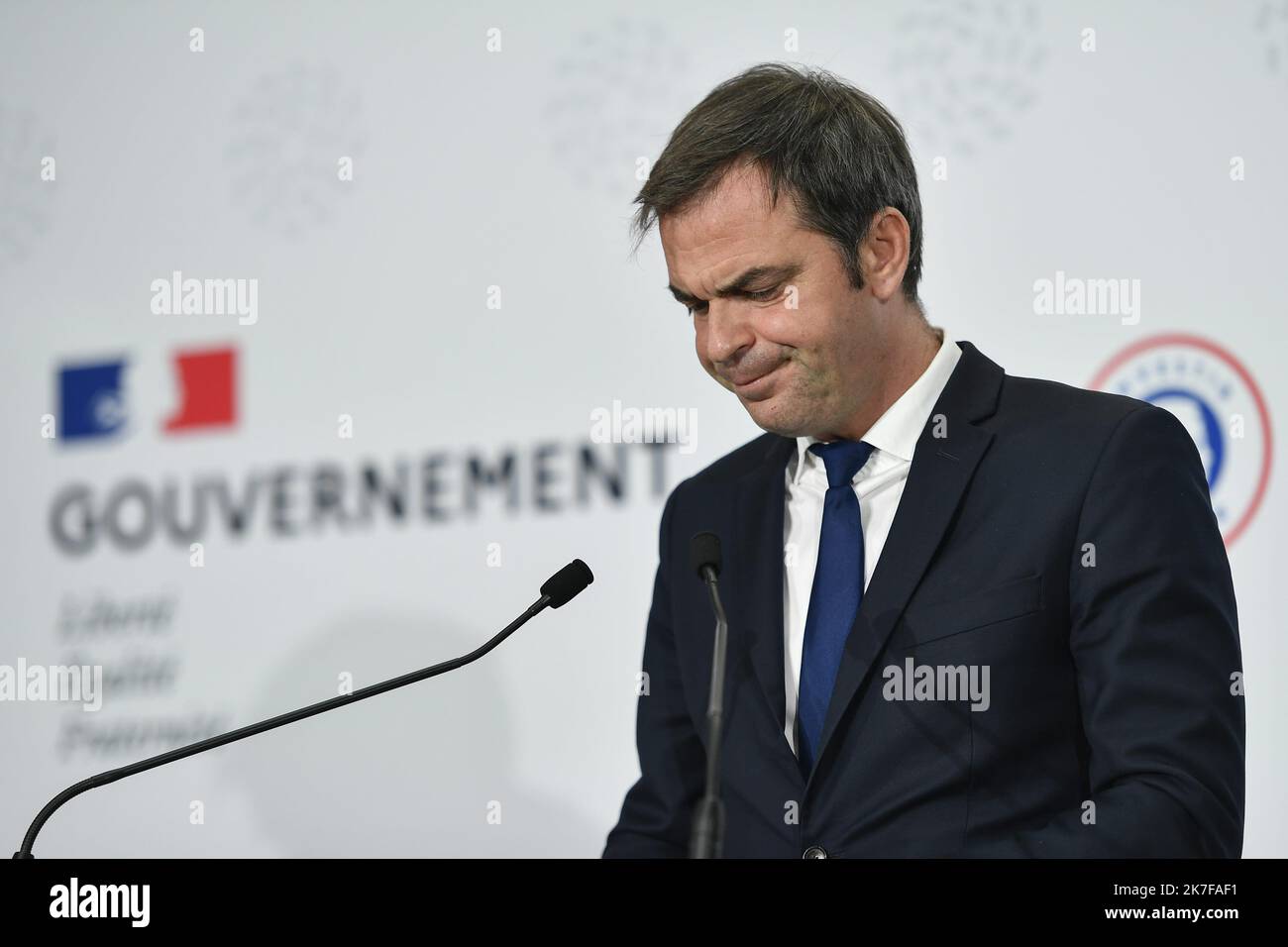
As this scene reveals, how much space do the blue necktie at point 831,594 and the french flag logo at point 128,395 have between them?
1975mm

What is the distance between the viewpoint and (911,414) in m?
2.18

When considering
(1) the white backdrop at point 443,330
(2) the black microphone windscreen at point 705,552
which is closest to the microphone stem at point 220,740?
(2) the black microphone windscreen at point 705,552

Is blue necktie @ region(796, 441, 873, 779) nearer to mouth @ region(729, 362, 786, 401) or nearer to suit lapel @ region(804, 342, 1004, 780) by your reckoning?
suit lapel @ region(804, 342, 1004, 780)

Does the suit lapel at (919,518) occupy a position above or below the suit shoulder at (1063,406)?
below

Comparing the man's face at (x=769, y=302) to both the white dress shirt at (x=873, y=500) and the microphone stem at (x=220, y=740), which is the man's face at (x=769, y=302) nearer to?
the white dress shirt at (x=873, y=500)

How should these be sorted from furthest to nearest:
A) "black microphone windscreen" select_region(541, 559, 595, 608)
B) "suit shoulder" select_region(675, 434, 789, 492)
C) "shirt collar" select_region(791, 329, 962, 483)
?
"suit shoulder" select_region(675, 434, 789, 492) → "shirt collar" select_region(791, 329, 962, 483) → "black microphone windscreen" select_region(541, 559, 595, 608)

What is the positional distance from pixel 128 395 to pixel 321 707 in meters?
2.10

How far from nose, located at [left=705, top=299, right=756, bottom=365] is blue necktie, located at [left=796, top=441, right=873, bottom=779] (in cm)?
25

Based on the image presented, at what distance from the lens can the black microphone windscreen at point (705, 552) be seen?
5.86ft

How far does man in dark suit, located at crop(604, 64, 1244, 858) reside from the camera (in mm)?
1812

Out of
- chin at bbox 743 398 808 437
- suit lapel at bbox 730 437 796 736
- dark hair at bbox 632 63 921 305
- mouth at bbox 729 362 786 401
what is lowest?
suit lapel at bbox 730 437 796 736

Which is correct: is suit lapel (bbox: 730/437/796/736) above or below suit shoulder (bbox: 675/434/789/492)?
below

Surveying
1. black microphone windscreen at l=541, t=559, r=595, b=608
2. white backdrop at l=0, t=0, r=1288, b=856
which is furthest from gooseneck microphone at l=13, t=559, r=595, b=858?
white backdrop at l=0, t=0, r=1288, b=856

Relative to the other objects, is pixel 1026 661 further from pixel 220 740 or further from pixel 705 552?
pixel 220 740
